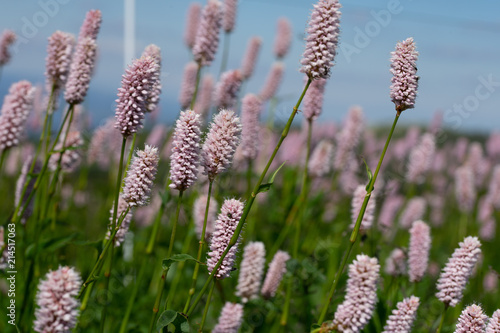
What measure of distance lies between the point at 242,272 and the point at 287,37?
4.35 m

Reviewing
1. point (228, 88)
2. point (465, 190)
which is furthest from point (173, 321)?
point (465, 190)

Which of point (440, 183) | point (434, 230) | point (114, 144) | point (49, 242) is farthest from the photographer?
point (440, 183)

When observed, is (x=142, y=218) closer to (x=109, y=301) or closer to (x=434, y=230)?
(x=109, y=301)

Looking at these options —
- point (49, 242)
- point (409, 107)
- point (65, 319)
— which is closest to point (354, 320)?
point (409, 107)

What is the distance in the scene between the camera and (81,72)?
3697 millimetres

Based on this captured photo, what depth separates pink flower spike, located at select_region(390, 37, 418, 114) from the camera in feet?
9.18

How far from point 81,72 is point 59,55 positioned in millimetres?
471

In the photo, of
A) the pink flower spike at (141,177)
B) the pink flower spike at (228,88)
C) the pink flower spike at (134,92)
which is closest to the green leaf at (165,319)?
the pink flower spike at (141,177)

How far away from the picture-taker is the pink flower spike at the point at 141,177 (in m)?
2.81

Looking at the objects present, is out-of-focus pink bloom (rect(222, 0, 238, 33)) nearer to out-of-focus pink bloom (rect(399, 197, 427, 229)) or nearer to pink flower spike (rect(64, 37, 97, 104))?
pink flower spike (rect(64, 37, 97, 104))

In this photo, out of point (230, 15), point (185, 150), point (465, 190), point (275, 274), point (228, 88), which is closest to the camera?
point (185, 150)

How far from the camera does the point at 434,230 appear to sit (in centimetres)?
1246

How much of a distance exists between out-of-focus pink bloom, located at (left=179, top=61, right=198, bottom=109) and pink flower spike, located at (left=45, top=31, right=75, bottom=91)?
1831 millimetres

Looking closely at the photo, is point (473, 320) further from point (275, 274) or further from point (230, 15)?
point (230, 15)
